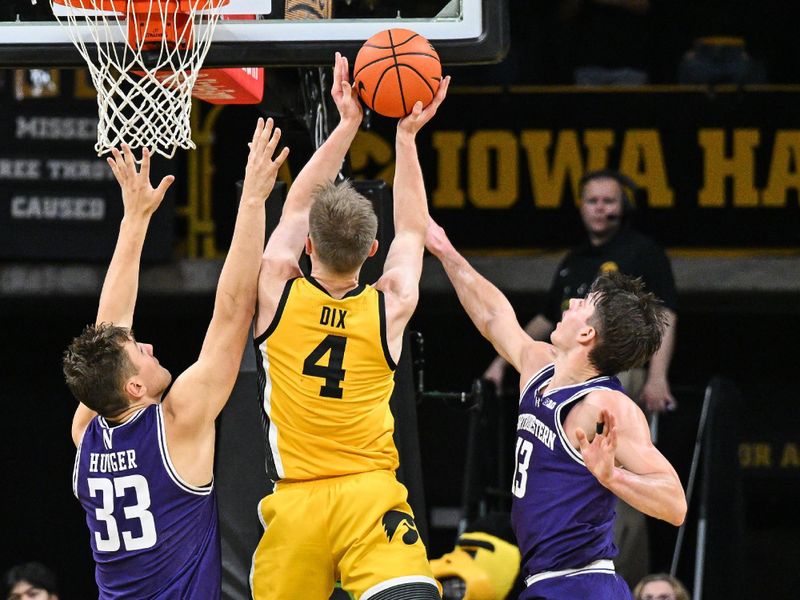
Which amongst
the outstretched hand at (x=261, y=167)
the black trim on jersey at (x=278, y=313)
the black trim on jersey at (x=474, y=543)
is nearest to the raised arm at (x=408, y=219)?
the black trim on jersey at (x=278, y=313)

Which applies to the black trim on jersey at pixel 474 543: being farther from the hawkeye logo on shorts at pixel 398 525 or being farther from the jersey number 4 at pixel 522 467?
the hawkeye logo on shorts at pixel 398 525

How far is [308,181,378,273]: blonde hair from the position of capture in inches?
202

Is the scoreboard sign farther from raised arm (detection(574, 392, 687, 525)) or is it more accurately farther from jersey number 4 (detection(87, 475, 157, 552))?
raised arm (detection(574, 392, 687, 525))

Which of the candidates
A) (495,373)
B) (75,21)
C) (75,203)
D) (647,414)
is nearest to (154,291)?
(75,203)

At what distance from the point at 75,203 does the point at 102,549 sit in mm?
5798

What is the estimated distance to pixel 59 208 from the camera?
10562 millimetres

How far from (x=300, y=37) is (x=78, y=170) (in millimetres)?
5002

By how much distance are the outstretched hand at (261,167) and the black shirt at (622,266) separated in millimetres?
3260

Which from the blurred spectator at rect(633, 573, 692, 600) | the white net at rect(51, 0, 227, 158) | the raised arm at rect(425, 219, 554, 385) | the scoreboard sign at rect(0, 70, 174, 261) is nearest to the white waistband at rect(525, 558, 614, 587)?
the raised arm at rect(425, 219, 554, 385)

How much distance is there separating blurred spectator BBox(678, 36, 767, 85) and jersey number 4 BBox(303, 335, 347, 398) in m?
6.35

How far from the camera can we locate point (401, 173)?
548 centimetres

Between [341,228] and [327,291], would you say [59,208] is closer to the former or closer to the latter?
[327,291]

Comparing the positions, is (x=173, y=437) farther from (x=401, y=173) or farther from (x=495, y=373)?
(x=495, y=373)

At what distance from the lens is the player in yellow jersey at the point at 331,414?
5105mm
